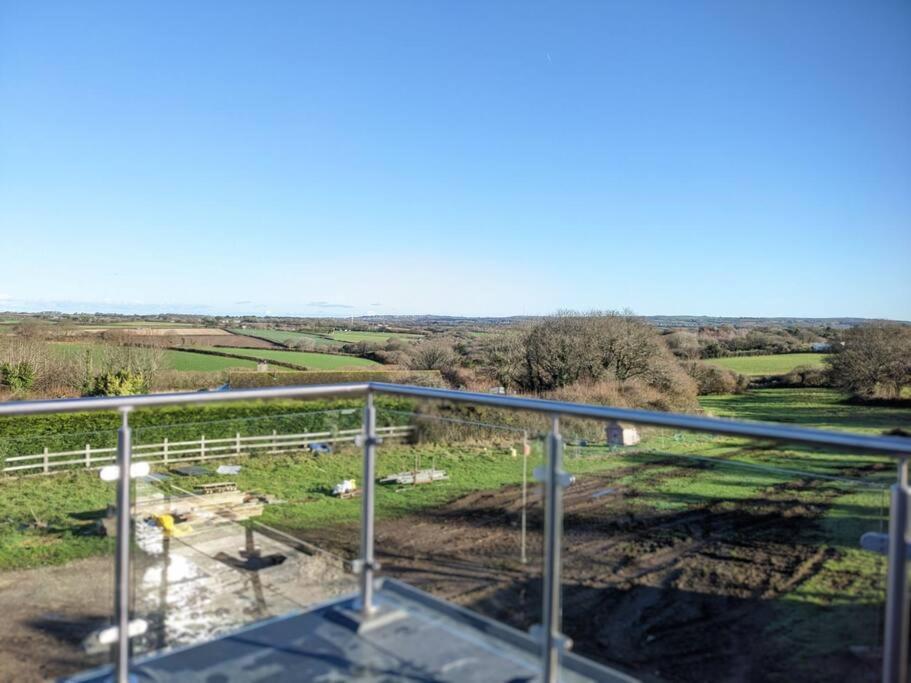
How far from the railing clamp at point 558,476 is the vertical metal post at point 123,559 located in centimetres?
114

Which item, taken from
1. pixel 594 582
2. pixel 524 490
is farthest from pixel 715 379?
pixel 524 490

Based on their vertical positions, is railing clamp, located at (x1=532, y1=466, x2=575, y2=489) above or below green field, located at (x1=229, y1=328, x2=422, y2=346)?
above

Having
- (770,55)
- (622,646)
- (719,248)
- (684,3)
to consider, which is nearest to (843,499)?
(622,646)

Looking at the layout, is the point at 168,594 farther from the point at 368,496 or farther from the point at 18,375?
the point at 18,375

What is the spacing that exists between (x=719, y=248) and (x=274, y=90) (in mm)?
32905

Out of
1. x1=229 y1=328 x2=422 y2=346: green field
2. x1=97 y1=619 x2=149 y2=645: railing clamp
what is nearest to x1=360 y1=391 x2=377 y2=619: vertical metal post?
x1=97 y1=619 x2=149 y2=645: railing clamp

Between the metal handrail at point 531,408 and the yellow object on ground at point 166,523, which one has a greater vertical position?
Answer: the metal handrail at point 531,408

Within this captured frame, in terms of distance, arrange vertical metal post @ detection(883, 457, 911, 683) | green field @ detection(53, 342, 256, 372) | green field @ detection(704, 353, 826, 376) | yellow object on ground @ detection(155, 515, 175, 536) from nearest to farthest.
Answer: vertical metal post @ detection(883, 457, 911, 683) < yellow object on ground @ detection(155, 515, 175, 536) < green field @ detection(53, 342, 256, 372) < green field @ detection(704, 353, 826, 376)

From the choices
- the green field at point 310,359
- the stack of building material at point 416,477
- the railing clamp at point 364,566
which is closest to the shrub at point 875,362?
the green field at point 310,359

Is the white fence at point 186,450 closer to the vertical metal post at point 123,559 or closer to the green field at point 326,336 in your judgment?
the vertical metal post at point 123,559

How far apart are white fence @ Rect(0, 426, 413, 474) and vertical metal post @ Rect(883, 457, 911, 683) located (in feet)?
5.20

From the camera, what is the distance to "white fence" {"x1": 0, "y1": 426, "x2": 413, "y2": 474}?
2.29m

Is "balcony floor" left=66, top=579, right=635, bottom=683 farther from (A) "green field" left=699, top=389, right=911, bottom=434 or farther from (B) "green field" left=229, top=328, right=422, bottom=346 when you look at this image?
(B) "green field" left=229, top=328, right=422, bottom=346

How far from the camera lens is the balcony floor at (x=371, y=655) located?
169cm
